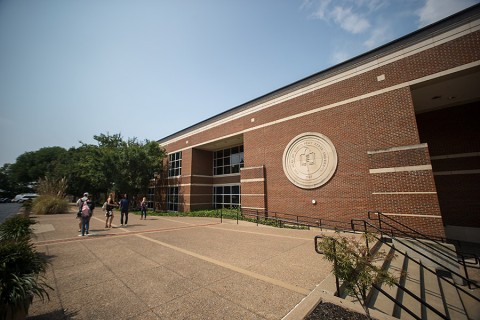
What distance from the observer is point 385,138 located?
10.9 meters

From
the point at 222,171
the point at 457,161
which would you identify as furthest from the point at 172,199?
the point at 457,161

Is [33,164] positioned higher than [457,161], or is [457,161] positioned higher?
[33,164]

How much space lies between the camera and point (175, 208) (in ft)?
83.4

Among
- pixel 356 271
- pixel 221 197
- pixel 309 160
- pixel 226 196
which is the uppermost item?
pixel 309 160

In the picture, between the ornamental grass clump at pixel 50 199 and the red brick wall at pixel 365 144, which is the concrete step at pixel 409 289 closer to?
the red brick wall at pixel 365 144

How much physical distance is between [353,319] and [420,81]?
39.5 ft

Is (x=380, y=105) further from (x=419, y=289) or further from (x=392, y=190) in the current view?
(x=419, y=289)

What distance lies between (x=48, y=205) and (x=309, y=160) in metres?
22.5

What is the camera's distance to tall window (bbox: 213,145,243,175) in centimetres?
2259

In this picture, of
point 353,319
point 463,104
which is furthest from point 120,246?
point 463,104

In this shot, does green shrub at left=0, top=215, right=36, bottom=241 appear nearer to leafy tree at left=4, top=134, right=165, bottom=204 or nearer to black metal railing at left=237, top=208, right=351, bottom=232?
black metal railing at left=237, top=208, right=351, bottom=232

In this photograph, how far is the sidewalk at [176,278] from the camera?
3600 millimetres

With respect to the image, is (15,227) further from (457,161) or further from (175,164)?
(175,164)

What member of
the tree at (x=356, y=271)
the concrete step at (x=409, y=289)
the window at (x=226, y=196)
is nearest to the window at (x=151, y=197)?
the window at (x=226, y=196)
